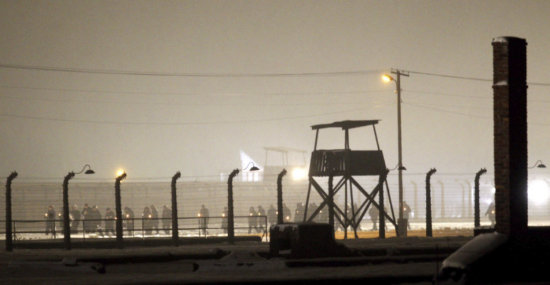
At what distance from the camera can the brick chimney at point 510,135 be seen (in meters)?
18.3

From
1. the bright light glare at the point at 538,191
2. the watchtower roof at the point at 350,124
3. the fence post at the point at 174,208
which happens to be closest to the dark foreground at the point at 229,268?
the fence post at the point at 174,208

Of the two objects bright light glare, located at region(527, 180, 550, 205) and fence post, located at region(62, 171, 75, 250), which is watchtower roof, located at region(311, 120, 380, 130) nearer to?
fence post, located at region(62, 171, 75, 250)

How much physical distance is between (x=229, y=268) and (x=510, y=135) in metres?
6.65

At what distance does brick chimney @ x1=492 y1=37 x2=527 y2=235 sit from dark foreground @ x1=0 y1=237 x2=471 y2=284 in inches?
65.8

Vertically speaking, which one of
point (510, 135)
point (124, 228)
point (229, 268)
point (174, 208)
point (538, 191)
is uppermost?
point (510, 135)

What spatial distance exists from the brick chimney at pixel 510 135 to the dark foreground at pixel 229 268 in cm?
167

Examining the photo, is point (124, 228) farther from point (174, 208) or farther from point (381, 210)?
point (174, 208)

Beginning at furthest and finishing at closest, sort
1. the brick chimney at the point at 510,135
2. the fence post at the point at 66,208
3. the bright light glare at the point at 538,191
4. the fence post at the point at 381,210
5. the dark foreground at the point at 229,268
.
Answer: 1. the bright light glare at the point at 538,191
2. the fence post at the point at 381,210
3. the fence post at the point at 66,208
4. the brick chimney at the point at 510,135
5. the dark foreground at the point at 229,268

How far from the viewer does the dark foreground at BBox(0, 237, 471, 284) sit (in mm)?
17391

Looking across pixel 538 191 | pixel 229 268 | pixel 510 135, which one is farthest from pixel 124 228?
pixel 510 135

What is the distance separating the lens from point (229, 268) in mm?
20391

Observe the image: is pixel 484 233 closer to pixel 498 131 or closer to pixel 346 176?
pixel 498 131

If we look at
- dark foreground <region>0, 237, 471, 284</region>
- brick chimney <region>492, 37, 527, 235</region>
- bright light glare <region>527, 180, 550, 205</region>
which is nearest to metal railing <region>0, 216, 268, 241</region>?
dark foreground <region>0, 237, 471, 284</region>

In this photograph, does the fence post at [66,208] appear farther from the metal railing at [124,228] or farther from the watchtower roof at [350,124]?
the watchtower roof at [350,124]
